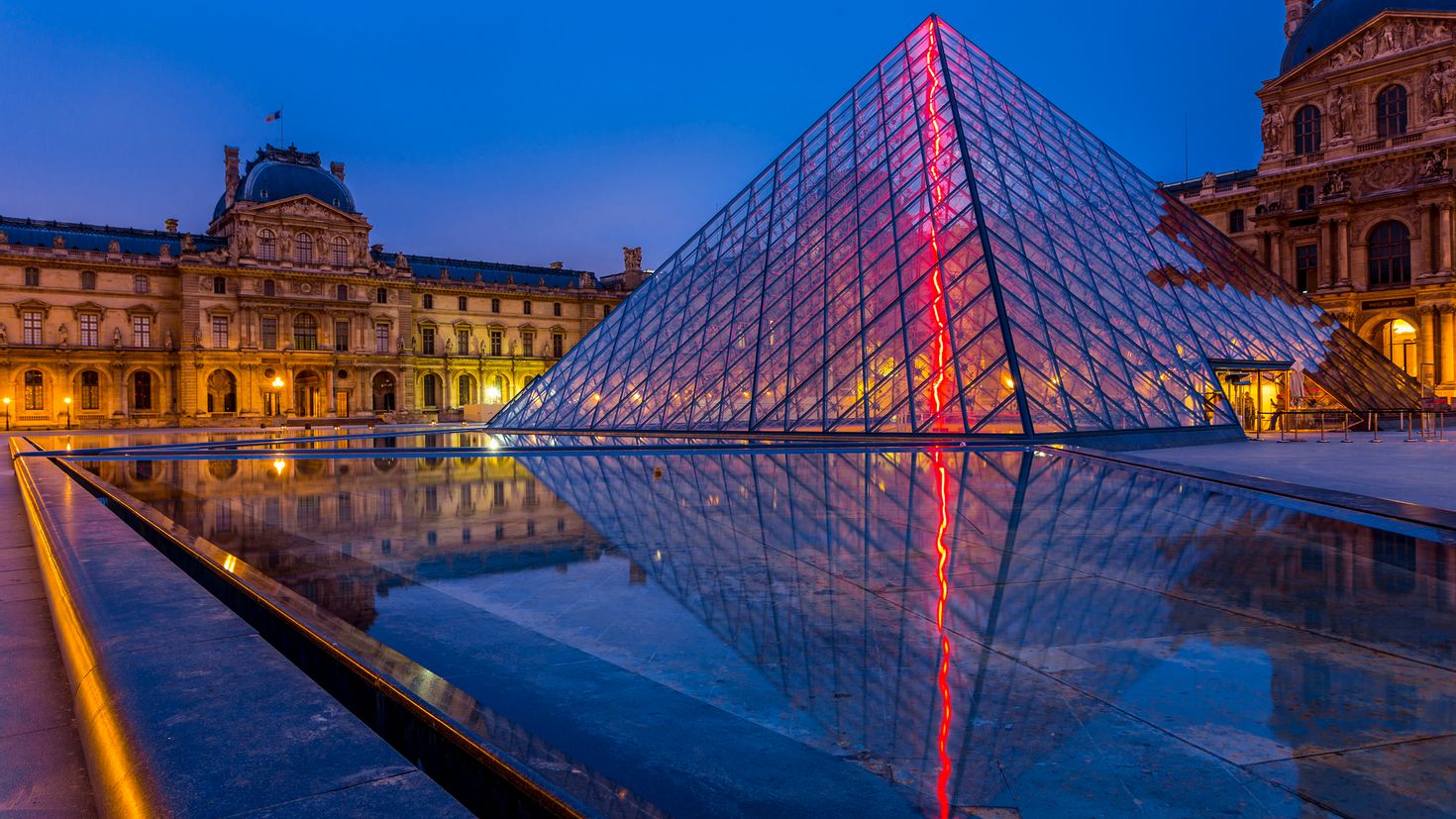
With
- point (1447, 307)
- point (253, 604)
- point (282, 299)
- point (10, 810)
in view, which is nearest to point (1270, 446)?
point (253, 604)

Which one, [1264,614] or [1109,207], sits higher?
[1109,207]

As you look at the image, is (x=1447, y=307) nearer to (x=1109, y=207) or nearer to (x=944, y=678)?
(x=1109, y=207)

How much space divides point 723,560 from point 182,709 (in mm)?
3620

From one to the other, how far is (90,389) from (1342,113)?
64173mm

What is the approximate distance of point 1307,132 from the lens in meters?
41.8

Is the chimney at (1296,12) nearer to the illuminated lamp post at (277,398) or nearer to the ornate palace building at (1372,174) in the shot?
the ornate palace building at (1372,174)

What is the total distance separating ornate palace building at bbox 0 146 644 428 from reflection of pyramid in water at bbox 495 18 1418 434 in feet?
104

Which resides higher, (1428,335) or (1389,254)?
(1389,254)

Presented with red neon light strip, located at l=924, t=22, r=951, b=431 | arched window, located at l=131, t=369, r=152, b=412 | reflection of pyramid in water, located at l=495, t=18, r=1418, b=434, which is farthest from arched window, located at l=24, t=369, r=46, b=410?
red neon light strip, located at l=924, t=22, r=951, b=431

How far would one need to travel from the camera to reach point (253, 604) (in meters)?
4.09

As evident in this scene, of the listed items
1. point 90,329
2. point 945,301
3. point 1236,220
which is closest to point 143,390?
point 90,329

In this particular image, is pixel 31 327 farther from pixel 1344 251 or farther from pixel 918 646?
pixel 1344 251

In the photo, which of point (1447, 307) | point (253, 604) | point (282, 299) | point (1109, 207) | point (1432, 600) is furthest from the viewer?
point (282, 299)

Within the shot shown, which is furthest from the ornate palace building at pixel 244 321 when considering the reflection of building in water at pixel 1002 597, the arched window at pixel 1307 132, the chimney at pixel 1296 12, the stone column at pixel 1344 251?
the chimney at pixel 1296 12
